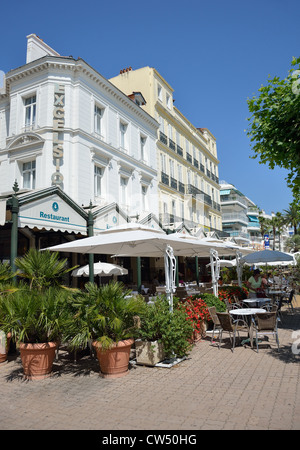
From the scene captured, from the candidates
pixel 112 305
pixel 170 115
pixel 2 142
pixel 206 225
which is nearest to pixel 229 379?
pixel 112 305

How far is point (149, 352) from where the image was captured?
243 inches

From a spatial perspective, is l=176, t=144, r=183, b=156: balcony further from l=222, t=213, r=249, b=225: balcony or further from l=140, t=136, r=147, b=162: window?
l=222, t=213, r=249, b=225: balcony

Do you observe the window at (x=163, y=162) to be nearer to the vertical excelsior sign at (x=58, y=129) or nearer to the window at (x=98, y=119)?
the window at (x=98, y=119)

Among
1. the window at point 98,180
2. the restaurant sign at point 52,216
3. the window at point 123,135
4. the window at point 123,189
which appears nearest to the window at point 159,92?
the window at point 123,135

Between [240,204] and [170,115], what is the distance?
40.5m

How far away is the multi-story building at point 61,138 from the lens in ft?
49.6

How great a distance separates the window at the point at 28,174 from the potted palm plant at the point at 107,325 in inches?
450

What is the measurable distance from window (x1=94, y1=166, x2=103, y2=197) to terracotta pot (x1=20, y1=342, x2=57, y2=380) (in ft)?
39.4

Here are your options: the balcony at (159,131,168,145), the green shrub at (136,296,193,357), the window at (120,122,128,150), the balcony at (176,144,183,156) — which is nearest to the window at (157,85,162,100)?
the balcony at (159,131,168,145)

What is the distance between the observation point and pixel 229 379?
209 inches

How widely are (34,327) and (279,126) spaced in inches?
270

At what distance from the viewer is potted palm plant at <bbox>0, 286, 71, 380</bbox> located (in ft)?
18.5

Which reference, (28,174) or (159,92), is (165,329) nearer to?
(28,174)

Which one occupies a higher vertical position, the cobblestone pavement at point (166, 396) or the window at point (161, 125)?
the window at point (161, 125)
